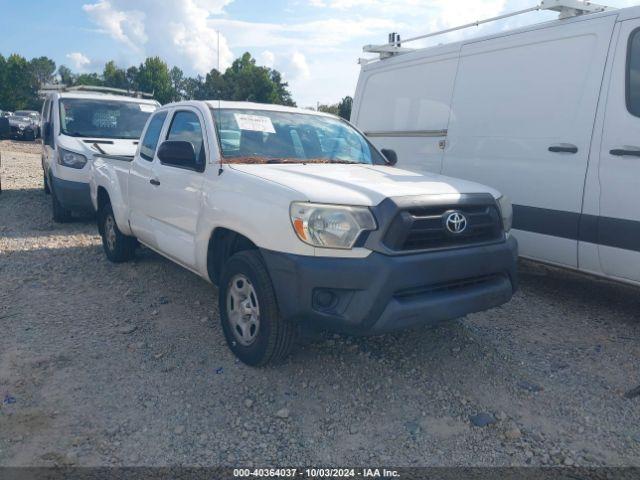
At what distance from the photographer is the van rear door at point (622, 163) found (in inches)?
162

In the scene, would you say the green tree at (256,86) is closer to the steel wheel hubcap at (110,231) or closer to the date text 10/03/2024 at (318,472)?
the steel wheel hubcap at (110,231)

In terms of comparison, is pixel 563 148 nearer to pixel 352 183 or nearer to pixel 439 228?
pixel 439 228

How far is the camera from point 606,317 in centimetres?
467

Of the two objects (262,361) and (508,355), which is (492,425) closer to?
(508,355)

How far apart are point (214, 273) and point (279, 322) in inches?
34.9

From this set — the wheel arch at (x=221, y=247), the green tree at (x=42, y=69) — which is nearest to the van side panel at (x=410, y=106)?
the wheel arch at (x=221, y=247)

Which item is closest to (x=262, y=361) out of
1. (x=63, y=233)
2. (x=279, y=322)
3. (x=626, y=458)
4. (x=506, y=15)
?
(x=279, y=322)

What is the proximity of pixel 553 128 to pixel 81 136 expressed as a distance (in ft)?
22.1

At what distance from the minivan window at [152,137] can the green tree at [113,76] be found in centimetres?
7068

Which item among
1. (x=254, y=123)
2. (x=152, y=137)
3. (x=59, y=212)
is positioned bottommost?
(x=59, y=212)

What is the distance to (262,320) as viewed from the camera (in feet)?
11.0

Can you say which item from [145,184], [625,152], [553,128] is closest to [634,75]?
[625,152]

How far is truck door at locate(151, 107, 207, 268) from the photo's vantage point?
13.5ft

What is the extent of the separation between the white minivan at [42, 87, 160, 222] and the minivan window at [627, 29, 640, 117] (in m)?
6.21
